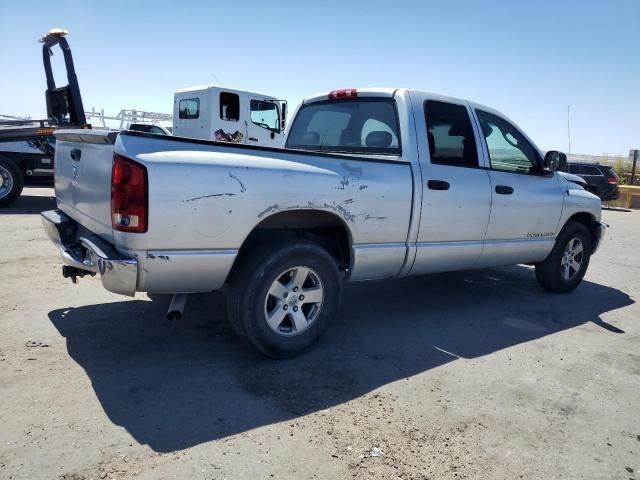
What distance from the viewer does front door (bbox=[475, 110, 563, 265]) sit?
486 cm

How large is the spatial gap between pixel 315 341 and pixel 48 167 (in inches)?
370

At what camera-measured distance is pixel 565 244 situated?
5.75m

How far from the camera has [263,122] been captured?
50.0ft

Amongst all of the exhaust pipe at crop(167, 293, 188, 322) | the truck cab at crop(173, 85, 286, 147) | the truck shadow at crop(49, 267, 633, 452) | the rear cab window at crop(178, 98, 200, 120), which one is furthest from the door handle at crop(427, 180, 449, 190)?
the rear cab window at crop(178, 98, 200, 120)

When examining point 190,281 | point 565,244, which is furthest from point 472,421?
point 565,244

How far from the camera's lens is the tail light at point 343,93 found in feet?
15.5

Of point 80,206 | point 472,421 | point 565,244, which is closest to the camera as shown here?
point 472,421

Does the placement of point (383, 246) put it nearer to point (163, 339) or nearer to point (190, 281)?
point (190, 281)

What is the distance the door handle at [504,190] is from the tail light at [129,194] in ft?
10.7

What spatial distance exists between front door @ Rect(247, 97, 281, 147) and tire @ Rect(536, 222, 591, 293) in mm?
10335

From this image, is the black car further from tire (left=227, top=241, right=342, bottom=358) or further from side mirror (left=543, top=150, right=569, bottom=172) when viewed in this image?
tire (left=227, top=241, right=342, bottom=358)

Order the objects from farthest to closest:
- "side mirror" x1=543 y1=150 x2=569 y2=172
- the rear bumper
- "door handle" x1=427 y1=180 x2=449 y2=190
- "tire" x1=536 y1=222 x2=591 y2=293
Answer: "tire" x1=536 y1=222 x2=591 y2=293 < "side mirror" x1=543 y1=150 x2=569 y2=172 < "door handle" x1=427 y1=180 x2=449 y2=190 < the rear bumper

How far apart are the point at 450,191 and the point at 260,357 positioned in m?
2.10

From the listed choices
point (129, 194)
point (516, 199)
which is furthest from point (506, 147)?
point (129, 194)
